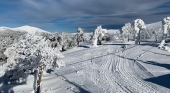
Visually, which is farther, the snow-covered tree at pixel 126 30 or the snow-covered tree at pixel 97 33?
the snow-covered tree at pixel 126 30

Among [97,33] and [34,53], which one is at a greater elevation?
[97,33]

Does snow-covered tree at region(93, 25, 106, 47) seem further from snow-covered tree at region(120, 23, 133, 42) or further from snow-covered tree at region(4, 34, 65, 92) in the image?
snow-covered tree at region(4, 34, 65, 92)

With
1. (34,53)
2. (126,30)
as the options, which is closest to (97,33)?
(126,30)

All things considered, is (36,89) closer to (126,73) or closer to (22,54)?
(22,54)

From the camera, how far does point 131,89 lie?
95.6 ft

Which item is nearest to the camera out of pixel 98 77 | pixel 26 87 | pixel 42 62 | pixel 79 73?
pixel 42 62

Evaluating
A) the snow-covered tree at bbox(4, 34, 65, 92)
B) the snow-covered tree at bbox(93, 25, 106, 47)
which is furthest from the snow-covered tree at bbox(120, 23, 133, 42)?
the snow-covered tree at bbox(4, 34, 65, 92)

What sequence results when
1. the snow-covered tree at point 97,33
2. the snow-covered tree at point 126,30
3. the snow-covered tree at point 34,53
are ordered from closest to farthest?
the snow-covered tree at point 34,53 → the snow-covered tree at point 97,33 → the snow-covered tree at point 126,30

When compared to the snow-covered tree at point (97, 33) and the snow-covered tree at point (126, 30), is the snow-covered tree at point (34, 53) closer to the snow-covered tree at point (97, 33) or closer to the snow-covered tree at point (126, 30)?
the snow-covered tree at point (97, 33)

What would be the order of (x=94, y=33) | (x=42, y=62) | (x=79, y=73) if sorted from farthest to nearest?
Answer: (x=94, y=33)
(x=79, y=73)
(x=42, y=62)

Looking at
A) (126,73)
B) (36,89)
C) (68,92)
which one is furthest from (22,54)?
(126,73)

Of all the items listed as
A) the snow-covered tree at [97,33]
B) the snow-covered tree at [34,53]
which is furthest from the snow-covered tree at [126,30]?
the snow-covered tree at [34,53]

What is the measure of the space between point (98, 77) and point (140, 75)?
7813 mm

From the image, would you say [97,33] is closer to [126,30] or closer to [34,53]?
[126,30]
